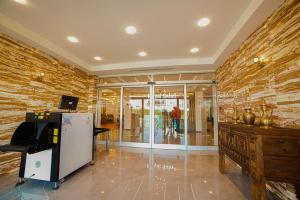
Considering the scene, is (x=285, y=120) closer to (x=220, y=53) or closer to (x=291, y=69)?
(x=291, y=69)

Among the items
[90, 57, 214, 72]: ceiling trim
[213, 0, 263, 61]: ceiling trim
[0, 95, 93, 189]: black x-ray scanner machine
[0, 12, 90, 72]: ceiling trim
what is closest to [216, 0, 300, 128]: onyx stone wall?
[213, 0, 263, 61]: ceiling trim

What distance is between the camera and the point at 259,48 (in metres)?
2.69

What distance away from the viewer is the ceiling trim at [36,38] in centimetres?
279

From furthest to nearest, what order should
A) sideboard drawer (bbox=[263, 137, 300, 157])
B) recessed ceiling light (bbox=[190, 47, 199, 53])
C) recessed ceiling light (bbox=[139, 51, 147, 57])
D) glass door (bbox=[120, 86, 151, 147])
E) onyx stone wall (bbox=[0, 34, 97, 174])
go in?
1. glass door (bbox=[120, 86, 151, 147])
2. recessed ceiling light (bbox=[139, 51, 147, 57])
3. recessed ceiling light (bbox=[190, 47, 199, 53])
4. onyx stone wall (bbox=[0, 34, 97, 174])
5. sideboard drawer (bbox=[263, 137, 300, 157])

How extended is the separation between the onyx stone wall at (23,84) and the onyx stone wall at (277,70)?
481 centimetres

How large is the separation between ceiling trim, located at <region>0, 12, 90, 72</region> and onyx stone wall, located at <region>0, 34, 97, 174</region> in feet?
1.06

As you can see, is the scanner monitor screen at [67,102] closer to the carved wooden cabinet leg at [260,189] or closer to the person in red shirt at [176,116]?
the carved wooden cabinet leg at [260,189]

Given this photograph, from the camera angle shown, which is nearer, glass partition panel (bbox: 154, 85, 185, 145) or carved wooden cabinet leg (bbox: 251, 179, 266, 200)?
carved wooden cabinet leg (bbox: 251, 179, 266, 200)

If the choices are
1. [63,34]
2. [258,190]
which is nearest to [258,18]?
[258,190]

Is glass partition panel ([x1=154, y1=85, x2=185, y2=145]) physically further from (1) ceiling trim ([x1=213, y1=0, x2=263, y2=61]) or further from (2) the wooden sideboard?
(2) the wooden sideboard

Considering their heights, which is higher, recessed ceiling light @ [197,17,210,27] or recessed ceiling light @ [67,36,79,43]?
recessed ceiling light @ [197,17,210,27]

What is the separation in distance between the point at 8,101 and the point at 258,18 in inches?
202

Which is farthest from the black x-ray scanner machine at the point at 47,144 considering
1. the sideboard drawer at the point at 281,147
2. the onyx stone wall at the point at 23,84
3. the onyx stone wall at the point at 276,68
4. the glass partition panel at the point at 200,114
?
the glass partition panel at the point at 200,114

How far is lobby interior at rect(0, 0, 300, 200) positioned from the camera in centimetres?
201
